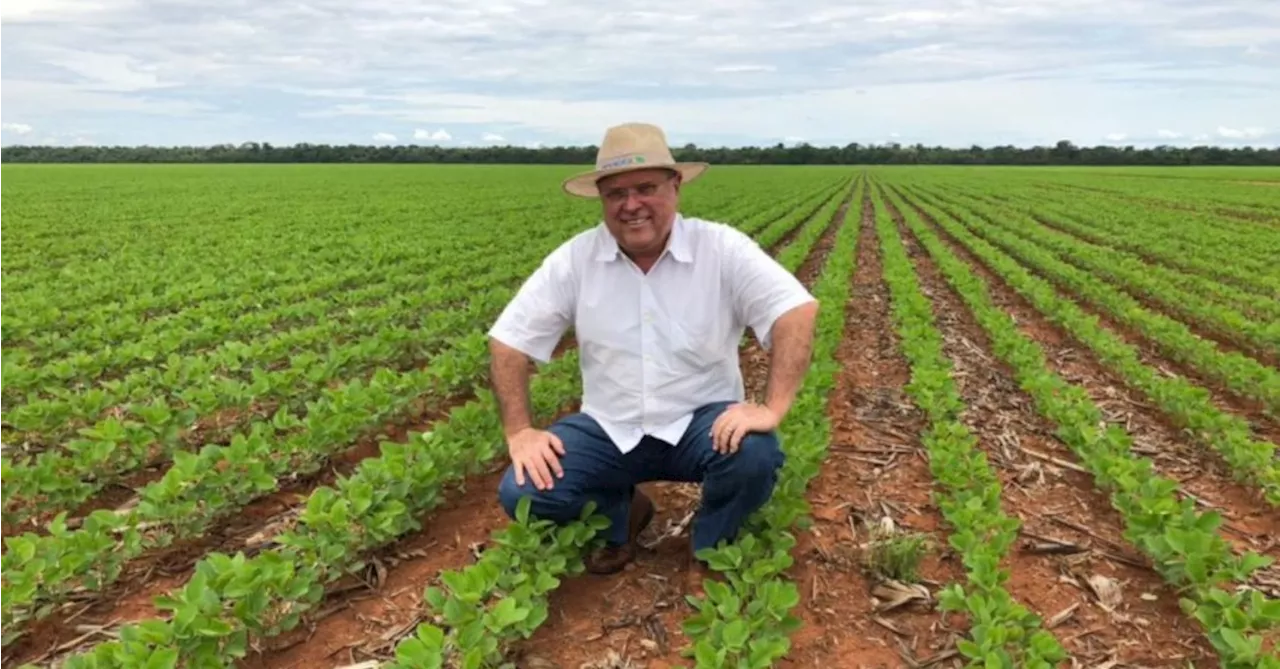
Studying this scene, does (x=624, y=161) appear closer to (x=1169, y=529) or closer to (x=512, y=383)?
(x=512, y=383)

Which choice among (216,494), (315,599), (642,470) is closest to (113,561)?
(216,494)

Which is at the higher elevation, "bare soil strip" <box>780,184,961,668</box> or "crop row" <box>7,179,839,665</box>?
"crop row" <box>7,179,839,665</box>

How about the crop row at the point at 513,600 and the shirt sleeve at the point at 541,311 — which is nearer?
the crop row at the point at 513,600

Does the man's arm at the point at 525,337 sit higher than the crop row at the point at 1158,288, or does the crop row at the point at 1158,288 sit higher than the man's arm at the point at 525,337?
the man's arm at the point at 525,337

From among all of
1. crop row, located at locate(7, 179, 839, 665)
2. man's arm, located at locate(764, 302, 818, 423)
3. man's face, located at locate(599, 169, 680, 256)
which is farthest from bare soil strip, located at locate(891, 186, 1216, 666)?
crop row, located at locate(7, 179, 839, 665)

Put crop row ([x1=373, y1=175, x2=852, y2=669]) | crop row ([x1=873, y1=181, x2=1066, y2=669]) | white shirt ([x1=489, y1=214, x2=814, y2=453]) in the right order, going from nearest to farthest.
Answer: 1. crop row ([x1=373, y1=175, x2=852, y2=669])
2. crop row ([x1=873, y1=181, x2=1066, y2=669])
3. white shirt ([x1=489, y1=214, x2=814, y2=453])

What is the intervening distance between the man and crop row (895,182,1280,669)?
1535 millimetres

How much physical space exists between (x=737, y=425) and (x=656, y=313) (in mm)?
551

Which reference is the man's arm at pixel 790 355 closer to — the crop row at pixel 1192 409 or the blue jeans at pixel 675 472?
the blue jeans at pixel 675 472

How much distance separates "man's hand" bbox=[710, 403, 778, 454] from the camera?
3.49m

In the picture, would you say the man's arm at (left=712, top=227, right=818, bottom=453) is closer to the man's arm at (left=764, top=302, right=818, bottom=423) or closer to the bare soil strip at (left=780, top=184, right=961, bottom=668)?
the man's arm at (left=764, top=302, right=818, bottom=423)

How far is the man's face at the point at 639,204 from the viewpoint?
3531mm

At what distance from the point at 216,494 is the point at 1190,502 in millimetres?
4149

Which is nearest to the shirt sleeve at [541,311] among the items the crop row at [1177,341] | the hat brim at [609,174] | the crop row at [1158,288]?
the hat brim at [609,174]
